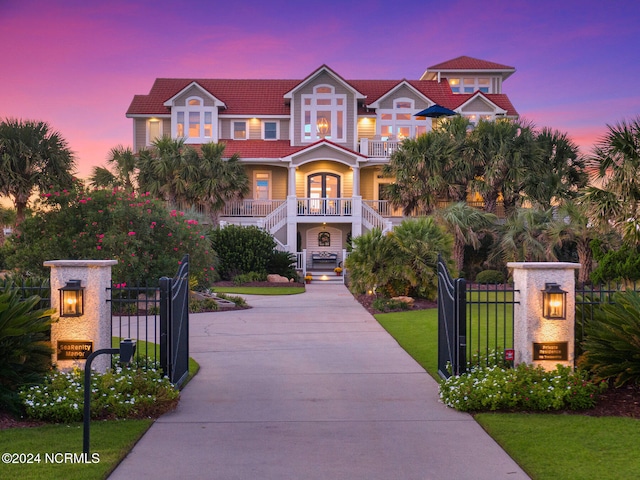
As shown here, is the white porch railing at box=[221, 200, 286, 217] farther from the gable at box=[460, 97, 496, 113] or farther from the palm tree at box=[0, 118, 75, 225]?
the gable at box=[460, 97, 496, 113]

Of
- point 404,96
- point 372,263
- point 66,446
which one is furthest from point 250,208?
point 66,446

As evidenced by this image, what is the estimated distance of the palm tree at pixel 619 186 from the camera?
14719mm

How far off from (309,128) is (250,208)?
6018mm

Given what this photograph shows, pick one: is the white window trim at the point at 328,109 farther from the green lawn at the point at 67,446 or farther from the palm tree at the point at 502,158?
the green lawn at the point at 67,446

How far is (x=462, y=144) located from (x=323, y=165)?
7845mm

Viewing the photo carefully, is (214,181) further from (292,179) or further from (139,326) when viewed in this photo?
(139,326)

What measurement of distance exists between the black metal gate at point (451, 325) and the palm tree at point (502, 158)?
2213 centimetres

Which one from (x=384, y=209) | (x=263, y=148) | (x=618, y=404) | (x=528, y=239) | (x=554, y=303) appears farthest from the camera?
(x=263, y=148)

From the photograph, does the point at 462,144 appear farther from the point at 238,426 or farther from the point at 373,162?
the point at 238,426

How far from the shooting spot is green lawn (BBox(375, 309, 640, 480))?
19.1 ft

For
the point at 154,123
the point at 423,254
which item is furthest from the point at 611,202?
the point at 154,123

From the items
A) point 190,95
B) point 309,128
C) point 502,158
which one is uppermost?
point 190,95

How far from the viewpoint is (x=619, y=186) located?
1525 centimetres

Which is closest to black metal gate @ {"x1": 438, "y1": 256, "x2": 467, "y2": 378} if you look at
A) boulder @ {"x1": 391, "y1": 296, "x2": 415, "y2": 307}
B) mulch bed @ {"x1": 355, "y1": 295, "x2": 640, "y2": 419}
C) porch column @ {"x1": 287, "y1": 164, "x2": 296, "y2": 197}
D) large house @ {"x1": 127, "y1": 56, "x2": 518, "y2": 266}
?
mulch bed @ {"x1": 355, "y1": 295, "x2": 640, "y2": 419}
